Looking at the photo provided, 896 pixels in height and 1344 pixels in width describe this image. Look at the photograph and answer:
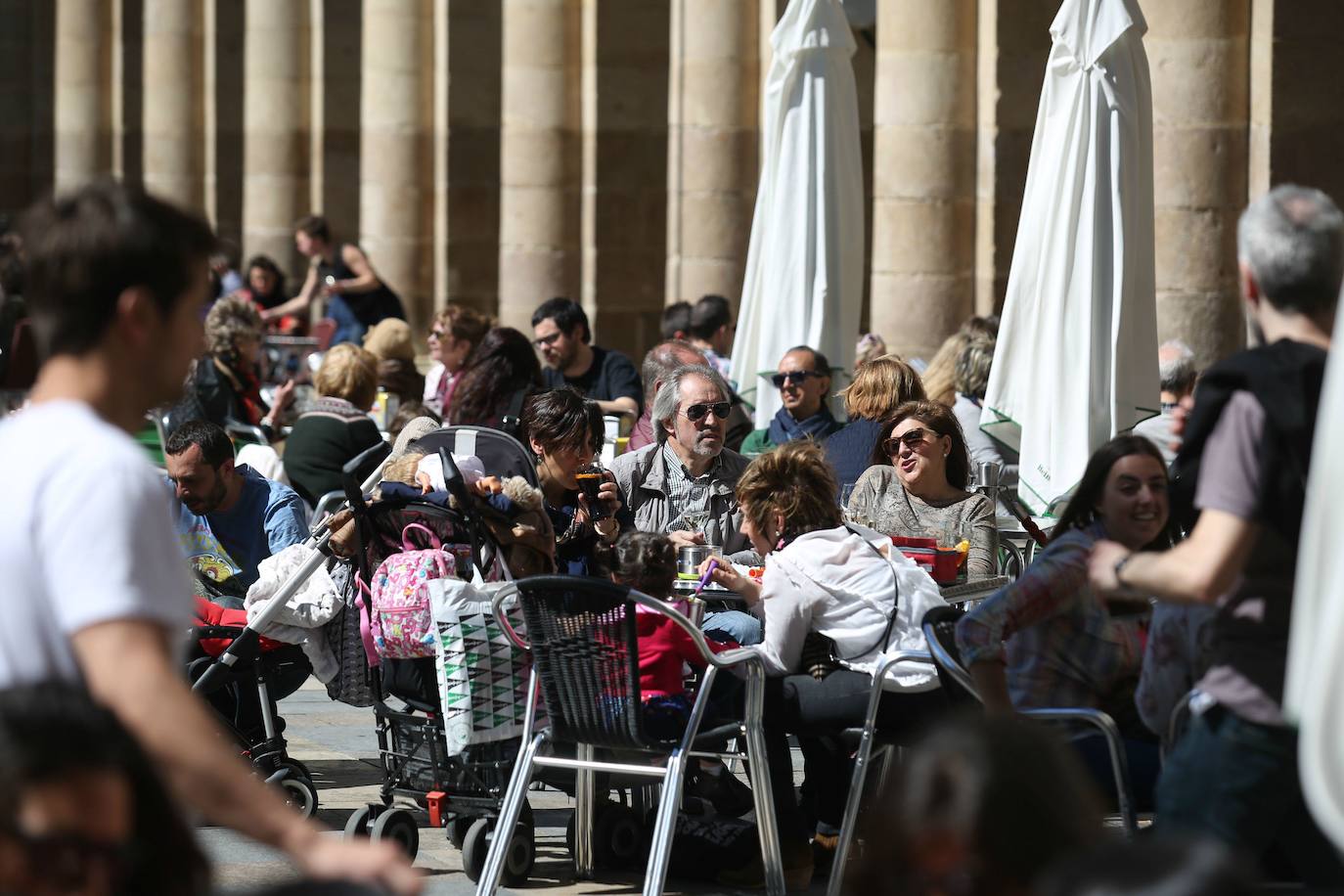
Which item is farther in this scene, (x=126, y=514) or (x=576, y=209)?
(x=576, y=209)

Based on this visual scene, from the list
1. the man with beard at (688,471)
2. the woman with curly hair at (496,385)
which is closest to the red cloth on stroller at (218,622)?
the man with beard at (688,471)

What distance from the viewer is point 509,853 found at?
21.5ft

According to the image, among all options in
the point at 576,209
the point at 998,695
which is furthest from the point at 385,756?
the point at 576,209

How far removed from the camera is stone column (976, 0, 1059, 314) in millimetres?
14453

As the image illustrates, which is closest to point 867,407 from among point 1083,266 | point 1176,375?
point 1083,266

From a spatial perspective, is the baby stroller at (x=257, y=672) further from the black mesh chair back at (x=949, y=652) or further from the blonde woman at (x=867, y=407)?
the blonde woman at (x=867, y=407)

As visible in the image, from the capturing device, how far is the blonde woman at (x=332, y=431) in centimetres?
1006

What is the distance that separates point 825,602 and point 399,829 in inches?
58.3

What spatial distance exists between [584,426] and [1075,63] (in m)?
2.90

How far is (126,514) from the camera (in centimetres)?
281

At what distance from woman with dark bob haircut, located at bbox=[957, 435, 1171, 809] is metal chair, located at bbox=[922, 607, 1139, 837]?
0.07 metres

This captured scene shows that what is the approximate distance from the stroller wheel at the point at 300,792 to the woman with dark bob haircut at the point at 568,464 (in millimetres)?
1128

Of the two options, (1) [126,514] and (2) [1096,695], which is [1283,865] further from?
(1) [126,514]

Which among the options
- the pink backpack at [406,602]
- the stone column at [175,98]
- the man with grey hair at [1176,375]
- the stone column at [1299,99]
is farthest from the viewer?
the stone column at [175,98]
